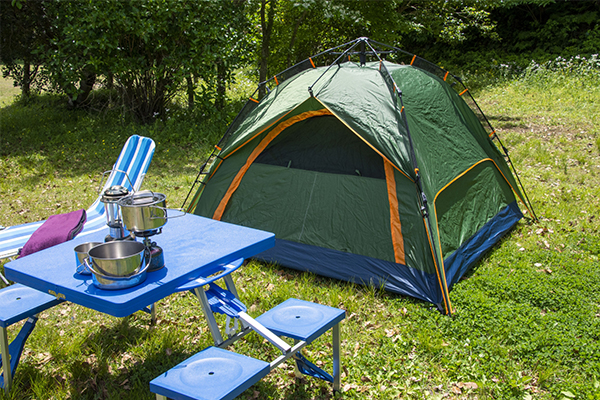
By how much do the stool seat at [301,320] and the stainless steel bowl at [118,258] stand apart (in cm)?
78

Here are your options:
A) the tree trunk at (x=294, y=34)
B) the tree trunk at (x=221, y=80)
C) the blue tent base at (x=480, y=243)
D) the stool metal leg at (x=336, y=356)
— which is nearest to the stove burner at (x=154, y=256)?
the stool metal leg at (x=336, y=356)

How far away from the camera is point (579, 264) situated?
13.8 feet

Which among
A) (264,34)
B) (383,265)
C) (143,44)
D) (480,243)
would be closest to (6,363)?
(383,265)

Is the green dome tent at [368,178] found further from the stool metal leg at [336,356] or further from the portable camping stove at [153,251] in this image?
the portable camping stove at [153,251]

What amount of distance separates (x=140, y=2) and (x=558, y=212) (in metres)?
7.10

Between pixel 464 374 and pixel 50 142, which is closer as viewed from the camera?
pixel 464 374

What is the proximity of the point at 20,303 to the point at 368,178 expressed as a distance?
108 inches

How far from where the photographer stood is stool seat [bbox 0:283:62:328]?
260cm

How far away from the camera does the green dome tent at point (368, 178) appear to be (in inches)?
152

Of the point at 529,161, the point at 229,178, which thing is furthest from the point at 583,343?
the point at 529,161

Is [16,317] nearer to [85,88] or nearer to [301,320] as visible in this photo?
[301,320]

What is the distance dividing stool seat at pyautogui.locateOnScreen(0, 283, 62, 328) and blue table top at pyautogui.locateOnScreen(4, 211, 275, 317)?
0.98ft

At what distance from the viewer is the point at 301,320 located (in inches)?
102

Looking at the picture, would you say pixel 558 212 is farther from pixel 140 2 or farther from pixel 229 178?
pixel 140 2
